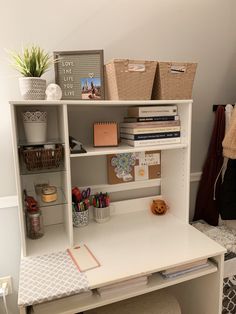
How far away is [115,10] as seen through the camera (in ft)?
5.12

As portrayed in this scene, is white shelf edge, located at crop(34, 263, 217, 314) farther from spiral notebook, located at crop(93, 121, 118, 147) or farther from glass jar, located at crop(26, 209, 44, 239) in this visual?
spiral notebook, located at crop(93, 121, 118, 147)

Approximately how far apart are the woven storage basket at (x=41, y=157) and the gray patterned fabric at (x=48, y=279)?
0.42m

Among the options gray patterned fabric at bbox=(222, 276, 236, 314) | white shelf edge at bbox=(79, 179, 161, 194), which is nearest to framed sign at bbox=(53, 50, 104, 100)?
white shelf edge at bbox=(79, 179, 161, 194)

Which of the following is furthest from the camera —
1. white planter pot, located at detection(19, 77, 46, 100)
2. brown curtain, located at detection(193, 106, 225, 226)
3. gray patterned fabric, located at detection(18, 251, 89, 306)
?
brown curtain, located at detection(193, 106, 225, 226)

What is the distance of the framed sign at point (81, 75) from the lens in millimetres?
1357

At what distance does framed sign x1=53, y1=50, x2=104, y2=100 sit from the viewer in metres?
1.36

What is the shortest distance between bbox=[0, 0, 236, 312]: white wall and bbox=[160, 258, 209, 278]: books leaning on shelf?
0.80 meters

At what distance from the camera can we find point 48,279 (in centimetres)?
109

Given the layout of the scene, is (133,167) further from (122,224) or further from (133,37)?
(133,37)

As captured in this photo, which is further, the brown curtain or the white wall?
the brown curtain

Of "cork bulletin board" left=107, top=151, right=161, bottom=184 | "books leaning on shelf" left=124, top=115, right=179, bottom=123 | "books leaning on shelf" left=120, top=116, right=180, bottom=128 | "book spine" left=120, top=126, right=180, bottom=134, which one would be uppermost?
"books leaning on shelf" left=124, top=115, right=179, bottom=123

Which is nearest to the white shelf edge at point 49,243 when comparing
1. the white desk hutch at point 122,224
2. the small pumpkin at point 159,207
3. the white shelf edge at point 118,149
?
the white desk hutch at point 122,224

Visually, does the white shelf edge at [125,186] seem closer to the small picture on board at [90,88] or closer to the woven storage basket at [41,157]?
the woven storage basket at [41,157]

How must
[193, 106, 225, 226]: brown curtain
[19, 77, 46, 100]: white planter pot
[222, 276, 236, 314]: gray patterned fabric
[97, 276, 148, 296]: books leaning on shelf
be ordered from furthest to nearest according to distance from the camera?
[193, 106, 225, 226]: brown curtain
[222, 276, 236, 314]: gray patterned fabric
[19, 77, 46, 100]: white planter pot
[97, 276, 148, 296]: books leaning on shelf
